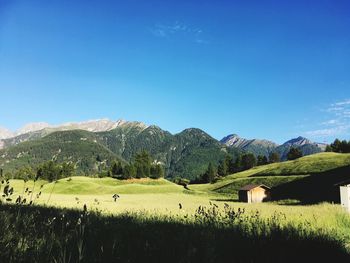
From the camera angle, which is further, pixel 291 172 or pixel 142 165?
pixel 142 165

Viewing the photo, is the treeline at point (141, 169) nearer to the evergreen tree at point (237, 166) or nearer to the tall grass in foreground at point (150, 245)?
the evergreen tree at point (237, 166)

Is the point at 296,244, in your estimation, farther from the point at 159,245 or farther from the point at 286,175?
the point at 286,175

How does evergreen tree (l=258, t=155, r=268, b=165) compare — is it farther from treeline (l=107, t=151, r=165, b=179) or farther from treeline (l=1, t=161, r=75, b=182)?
treeline (l=1, t=161, r=75, b=182)

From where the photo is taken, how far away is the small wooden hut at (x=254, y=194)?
65781 mm

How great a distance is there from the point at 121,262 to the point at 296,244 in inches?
133

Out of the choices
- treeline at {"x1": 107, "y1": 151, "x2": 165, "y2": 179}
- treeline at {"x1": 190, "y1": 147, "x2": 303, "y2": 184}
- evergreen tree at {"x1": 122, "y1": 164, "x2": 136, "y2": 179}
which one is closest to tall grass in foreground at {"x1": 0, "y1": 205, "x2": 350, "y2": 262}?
evergreen tree at {"x1": 122, "y1": 164, "x2": 136, "y2": 179}

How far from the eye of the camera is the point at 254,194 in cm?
6731

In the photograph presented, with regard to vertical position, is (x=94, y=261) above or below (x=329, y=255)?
above

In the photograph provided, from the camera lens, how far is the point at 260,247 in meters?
5.36

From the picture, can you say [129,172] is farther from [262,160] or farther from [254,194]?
[254,194]

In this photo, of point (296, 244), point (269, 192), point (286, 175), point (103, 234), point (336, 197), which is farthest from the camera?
point (286, 175)

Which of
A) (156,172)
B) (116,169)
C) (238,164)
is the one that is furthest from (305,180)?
(116,169)

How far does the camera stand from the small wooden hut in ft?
216

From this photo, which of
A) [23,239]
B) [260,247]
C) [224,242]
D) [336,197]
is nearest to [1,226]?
[23,239]
